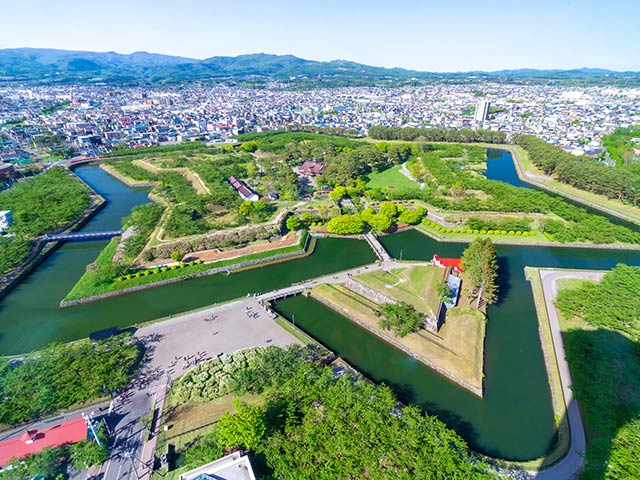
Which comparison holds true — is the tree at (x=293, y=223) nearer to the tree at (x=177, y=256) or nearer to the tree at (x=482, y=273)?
the tree at (x=177, y=256)

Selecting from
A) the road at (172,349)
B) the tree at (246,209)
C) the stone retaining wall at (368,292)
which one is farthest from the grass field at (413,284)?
the tree at (246,209)

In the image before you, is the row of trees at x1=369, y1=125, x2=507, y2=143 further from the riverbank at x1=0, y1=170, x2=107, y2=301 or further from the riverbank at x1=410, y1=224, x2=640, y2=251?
the riverbank at x1=0, y1=170, x2=107, y2=301

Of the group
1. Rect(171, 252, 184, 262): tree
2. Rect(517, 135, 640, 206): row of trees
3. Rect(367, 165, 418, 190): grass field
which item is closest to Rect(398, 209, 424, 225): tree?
Rect(367, 165, 418, 190): grass field

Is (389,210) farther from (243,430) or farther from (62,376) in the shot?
(62,376)

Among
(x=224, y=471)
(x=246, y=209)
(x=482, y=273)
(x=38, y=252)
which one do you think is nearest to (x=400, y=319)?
(x=482, y=273)

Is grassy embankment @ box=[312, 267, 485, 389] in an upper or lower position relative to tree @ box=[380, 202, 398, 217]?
lower

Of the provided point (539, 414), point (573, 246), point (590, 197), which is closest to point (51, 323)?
point (539, 414)
